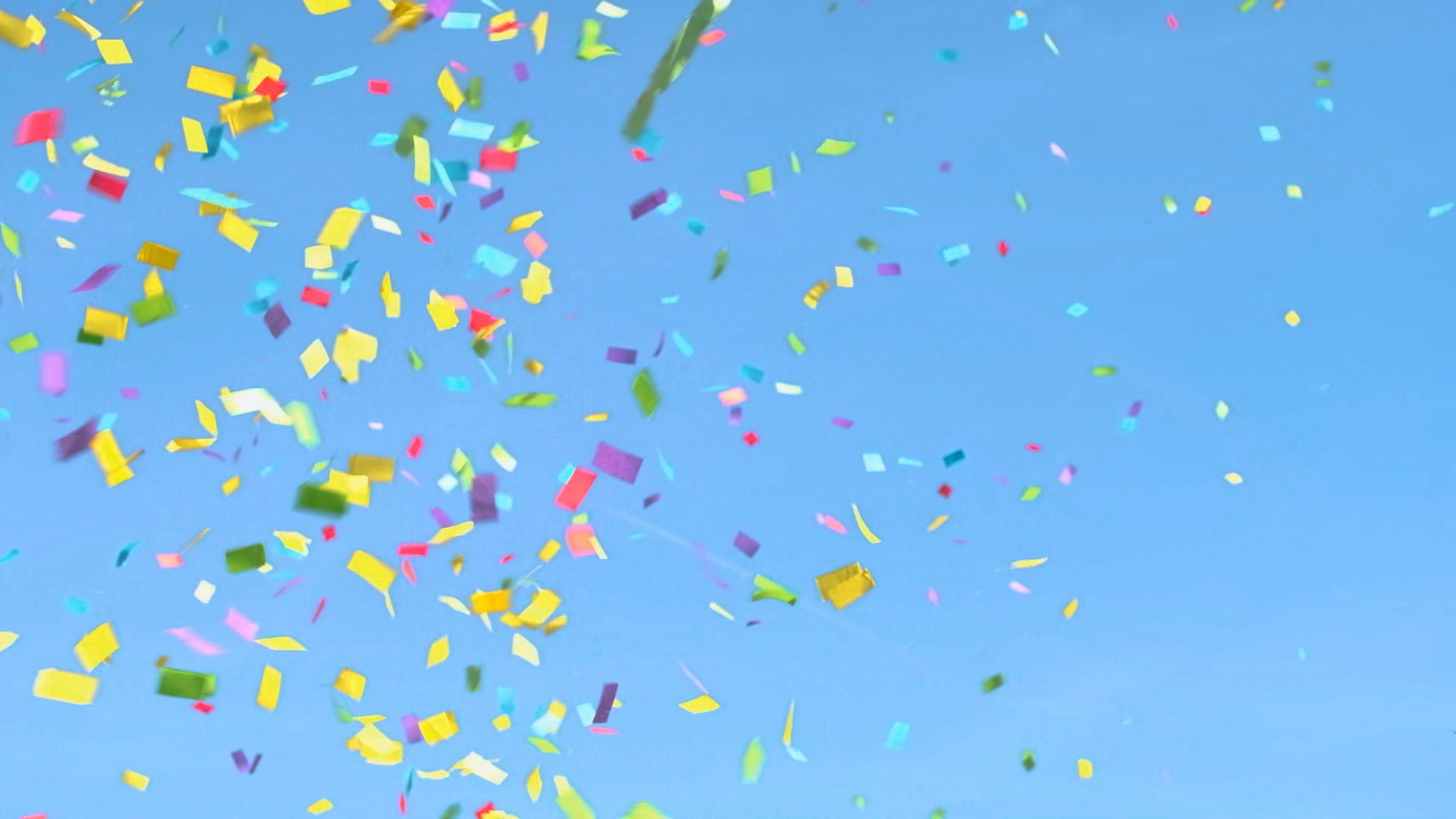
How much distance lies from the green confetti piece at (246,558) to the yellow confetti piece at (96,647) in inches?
31.1

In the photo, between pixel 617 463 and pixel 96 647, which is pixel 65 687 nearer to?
pixel 96 647

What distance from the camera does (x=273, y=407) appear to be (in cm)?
925

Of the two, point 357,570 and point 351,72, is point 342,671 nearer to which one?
point 357,570

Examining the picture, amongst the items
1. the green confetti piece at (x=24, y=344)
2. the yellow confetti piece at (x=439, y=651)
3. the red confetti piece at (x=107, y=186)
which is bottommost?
the yellow confetti piece at (x=439, y=651)

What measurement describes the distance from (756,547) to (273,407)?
318cm

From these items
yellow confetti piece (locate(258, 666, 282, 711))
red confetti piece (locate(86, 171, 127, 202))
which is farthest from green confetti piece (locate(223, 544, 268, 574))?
red confetti piece (locate(86, 171, 127, 202))

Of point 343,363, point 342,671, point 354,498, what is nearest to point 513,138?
point 343,363

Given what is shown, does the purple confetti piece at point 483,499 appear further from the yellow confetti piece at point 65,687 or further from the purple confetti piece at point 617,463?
the yellow confetti piece at point 65,687

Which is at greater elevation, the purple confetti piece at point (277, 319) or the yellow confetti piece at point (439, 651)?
the purple confetti piece at point (277, 319)

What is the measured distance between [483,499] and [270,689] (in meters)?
1.70

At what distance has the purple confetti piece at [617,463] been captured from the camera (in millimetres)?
8977

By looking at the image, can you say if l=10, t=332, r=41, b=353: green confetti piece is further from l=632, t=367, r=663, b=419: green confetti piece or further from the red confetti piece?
l=632, t=367, r=663, b=419: green confetti piece

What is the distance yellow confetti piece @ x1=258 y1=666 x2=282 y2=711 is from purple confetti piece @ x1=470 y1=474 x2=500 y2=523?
4.94ft

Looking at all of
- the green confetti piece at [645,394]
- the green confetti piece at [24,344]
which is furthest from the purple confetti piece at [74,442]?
the green confetti piece at [645,394]
